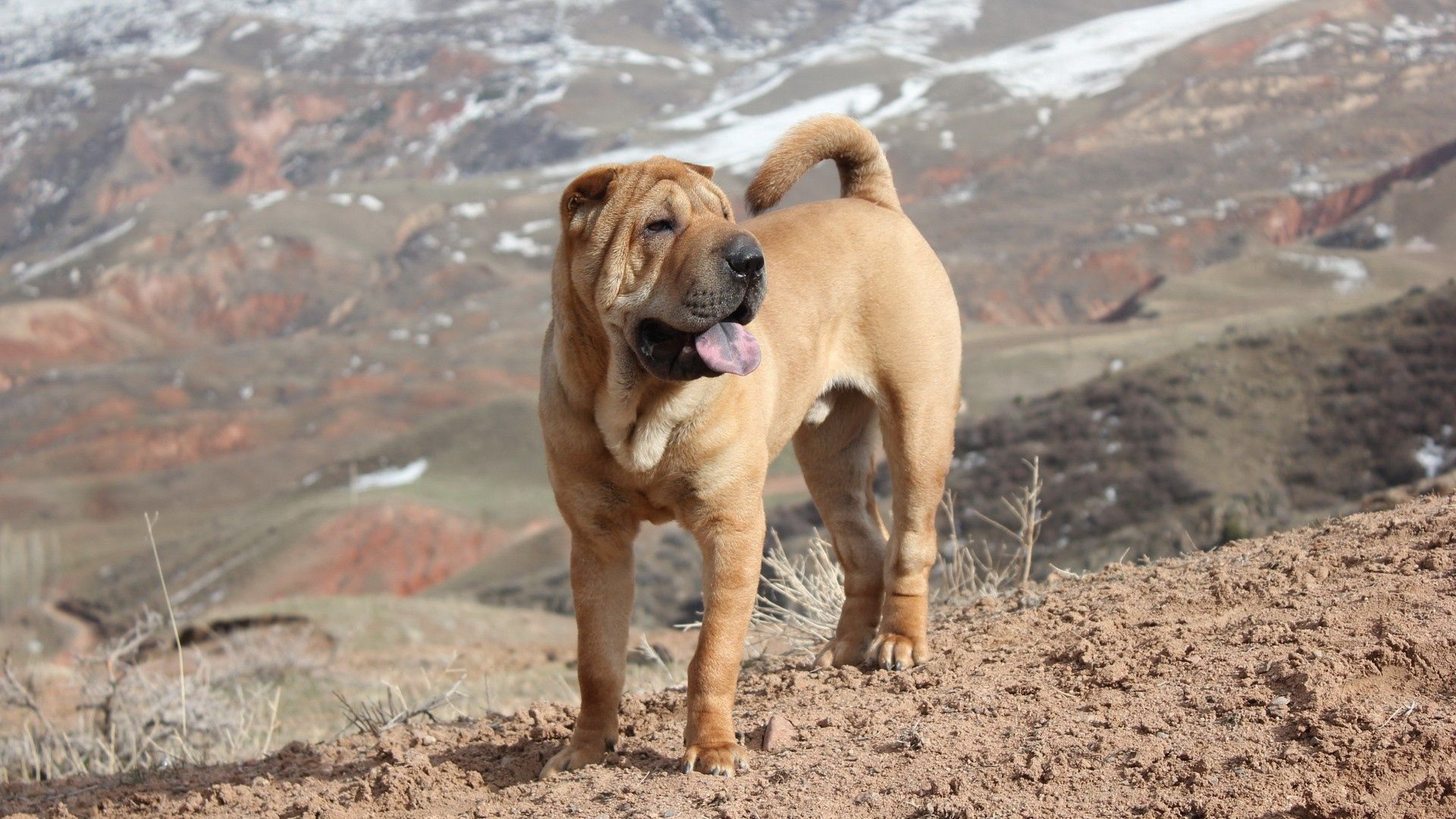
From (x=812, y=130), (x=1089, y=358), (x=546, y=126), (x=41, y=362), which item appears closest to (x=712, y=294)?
(x=812, y=130)

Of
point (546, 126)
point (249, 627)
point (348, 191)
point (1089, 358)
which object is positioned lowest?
point (546, 126)

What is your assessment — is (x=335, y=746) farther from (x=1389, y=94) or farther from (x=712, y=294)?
(x=1389, y=94)

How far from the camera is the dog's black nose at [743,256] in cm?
446

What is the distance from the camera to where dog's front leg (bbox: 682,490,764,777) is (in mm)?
4766

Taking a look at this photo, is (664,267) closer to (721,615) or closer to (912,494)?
(721,615)

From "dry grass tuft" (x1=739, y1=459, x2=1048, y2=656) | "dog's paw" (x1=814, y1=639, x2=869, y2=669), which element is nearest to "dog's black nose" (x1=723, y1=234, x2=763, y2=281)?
"dog's paw" (x1=814, y1=639, x2=869, y2=669)

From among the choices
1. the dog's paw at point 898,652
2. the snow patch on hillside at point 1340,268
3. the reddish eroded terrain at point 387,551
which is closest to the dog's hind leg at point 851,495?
the dog's paw at point 898,652

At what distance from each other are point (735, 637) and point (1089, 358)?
130ft

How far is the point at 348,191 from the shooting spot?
332ft

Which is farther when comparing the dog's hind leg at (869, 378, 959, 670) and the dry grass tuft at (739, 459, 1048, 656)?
the dry grass tuft at (739, 459, 1048, 656)

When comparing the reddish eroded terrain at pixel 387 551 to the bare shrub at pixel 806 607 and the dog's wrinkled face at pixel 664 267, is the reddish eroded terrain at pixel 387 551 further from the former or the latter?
the dog's wrinkled face at pixel 664 267

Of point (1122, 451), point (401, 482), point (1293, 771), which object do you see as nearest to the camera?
point (1293, 771)

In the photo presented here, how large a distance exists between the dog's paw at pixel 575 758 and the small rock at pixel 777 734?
60cm

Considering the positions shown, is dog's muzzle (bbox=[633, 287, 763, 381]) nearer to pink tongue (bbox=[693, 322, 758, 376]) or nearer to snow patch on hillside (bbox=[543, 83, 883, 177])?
pink tongue (bbox=[693, 322, 758, 376])
